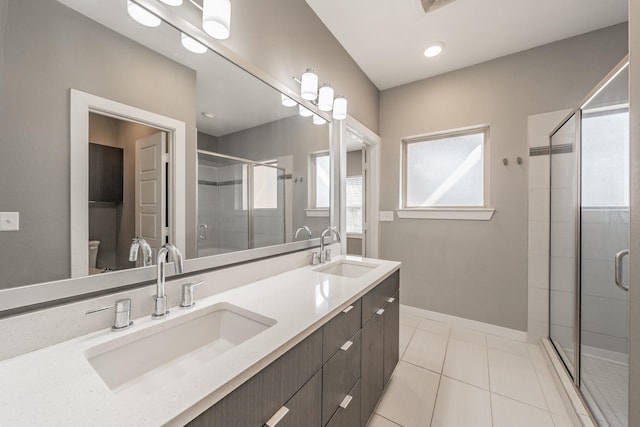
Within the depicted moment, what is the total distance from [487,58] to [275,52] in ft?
7.01

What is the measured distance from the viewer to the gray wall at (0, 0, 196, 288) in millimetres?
623

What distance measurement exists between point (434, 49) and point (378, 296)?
2237mm

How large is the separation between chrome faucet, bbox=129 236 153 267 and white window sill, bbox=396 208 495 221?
2.44 m

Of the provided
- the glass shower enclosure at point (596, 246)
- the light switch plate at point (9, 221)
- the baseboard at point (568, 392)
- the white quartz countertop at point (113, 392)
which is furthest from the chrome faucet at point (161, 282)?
the baseboard at point (568, 392)

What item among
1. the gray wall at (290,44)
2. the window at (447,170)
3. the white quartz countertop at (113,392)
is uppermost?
the gray wall at (290,44)

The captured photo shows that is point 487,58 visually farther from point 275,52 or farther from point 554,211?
point 275,52

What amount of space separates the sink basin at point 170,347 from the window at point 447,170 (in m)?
2.36

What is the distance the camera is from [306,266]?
168cm

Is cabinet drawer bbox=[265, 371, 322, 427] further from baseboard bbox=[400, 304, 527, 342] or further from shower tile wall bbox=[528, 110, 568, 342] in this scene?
shower tile wall bbox=[528, 110, 568, 342]

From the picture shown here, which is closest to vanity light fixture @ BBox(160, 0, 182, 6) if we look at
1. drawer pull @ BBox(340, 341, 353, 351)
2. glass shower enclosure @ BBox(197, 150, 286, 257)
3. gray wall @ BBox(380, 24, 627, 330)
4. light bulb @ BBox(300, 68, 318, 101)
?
glass shower enclosure @ BBox(197, 150, 286, 257)

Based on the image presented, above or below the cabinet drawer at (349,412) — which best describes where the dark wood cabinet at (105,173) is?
above

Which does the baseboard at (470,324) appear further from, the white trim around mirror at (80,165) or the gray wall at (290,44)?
the white trim around mirror at (80,165)

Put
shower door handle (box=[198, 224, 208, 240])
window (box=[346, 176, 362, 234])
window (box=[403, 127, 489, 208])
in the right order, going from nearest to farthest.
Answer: shower door handle (box=[198, 224, 208, 240]) → window (box=[403, 127, 489, 208]) → window (box=[346, 176, 362, 234])

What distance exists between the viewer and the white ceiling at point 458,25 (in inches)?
69.6
